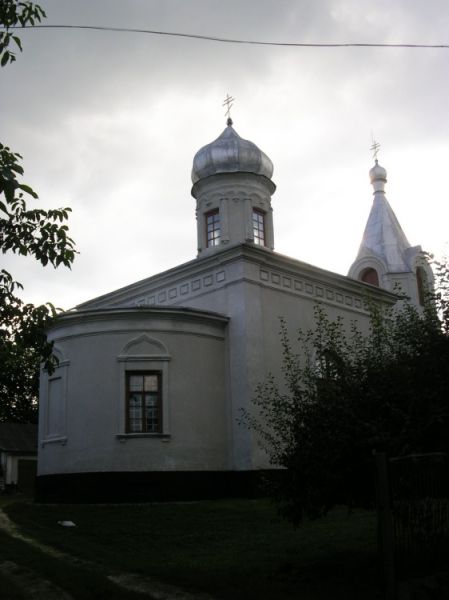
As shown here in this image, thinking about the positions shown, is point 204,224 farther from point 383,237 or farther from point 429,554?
point 429,554

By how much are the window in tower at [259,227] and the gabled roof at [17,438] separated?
20894 millimetres

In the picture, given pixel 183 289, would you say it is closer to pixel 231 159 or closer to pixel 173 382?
pixel 173 382

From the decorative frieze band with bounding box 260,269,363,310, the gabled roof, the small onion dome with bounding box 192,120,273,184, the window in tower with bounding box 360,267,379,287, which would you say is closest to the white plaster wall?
the decorative frieze band with bounding box 260,269,363,310

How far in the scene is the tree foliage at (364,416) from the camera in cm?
788

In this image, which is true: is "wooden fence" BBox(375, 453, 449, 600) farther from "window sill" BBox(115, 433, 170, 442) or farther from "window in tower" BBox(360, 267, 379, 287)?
"window in tower" BBox(360, 267, 379, 287)

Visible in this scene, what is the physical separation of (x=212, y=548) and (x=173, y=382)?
738 cm

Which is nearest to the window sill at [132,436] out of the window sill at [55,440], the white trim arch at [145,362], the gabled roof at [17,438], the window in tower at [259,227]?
the white trim arch at [145,362]

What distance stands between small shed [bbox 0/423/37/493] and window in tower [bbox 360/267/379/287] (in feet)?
66.5

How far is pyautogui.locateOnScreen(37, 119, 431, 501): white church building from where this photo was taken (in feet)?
56.5

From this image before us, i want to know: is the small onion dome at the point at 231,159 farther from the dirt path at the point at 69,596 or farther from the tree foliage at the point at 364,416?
the dirt path at the point at 69,596

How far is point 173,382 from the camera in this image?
1800 cm

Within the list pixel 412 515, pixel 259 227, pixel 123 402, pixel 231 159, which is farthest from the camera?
pixel 231 159

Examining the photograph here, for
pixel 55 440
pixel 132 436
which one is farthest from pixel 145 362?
pixel 55 440

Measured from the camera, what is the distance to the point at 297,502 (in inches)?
336
